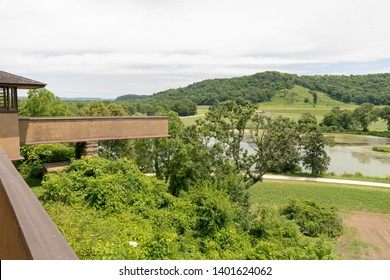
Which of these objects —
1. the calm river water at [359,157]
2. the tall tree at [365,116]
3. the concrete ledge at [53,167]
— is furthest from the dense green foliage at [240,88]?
the concrete ledge at [53,167]

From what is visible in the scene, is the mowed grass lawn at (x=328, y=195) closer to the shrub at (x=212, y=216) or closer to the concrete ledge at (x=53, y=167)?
the shrub at (x=212, y=216)

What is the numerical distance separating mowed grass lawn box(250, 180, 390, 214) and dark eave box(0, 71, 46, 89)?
13669mm

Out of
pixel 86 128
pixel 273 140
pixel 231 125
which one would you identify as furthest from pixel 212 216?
pixel 273 140

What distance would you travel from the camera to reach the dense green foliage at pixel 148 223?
25.1 feet

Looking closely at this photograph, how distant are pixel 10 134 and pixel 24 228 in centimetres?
1218

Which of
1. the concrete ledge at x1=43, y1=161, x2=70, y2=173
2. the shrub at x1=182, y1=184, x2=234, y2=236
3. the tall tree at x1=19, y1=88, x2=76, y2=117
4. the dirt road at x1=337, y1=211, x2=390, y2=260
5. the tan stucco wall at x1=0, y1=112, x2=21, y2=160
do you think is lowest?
the dirt road at x1=337, y1=211, x2=390, y2=260

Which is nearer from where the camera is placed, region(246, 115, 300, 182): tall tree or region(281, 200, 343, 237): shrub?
region(281, 200, 343, 237): shrub

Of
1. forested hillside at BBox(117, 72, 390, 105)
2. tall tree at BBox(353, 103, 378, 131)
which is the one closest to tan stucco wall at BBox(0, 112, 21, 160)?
tall tree at BBox(353, 103, 378, 131)

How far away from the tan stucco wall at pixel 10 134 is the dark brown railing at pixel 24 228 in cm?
1056

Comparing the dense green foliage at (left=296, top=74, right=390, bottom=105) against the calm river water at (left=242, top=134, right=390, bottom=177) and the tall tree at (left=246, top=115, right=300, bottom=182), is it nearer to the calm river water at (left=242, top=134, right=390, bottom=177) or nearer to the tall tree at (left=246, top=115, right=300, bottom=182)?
the calm river water at (left=242, top=134, right=390, bottom=177)

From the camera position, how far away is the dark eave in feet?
39.5

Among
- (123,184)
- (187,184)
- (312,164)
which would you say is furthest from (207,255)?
(312,164)

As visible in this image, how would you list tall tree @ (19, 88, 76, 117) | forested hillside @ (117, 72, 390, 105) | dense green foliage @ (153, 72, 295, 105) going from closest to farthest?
tall tree @ (19, 88, 76, 117) < dense green foliage @ (153, 72, 295, 105) < forested hillside @ (117, 72, 390, 105)
